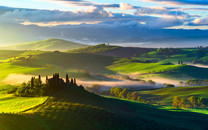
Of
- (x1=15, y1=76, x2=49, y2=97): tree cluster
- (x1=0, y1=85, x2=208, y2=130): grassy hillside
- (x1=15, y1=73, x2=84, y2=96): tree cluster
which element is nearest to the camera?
(x1=0, y1=85, x2=208, y2=130): grassy hillside

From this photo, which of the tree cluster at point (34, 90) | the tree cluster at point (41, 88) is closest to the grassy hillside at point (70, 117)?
the tree cluster at point (41, 88)

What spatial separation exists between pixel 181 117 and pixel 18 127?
8494 centimetres

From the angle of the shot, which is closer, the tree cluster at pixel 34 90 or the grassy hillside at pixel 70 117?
the grassy hillside at pixel 70 117

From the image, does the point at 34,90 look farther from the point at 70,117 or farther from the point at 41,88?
the point at 70,117

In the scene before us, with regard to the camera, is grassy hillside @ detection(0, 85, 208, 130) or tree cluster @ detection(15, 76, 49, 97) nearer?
grassy hillside @ detection(0, 85, 208, 130)

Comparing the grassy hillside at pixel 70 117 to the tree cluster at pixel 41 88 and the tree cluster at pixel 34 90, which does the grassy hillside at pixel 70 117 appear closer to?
the tree cluster at pixel 41 88

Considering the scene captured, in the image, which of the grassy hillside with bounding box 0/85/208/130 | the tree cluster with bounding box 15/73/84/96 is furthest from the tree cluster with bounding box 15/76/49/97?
the grassy hillside with bounding box 0/85/208/130

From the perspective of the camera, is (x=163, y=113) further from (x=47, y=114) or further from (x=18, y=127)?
(x=18, y=127)

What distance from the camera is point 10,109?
86.6 m

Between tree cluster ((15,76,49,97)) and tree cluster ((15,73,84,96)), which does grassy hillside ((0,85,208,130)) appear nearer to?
tree cluster ((15,73,84,96))

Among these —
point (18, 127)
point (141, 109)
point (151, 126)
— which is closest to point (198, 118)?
point (141, 109)

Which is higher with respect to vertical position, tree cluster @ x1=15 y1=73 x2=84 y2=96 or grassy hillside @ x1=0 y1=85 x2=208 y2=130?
tree cluster @ x1=15 y1=73 x2=84 y2=96

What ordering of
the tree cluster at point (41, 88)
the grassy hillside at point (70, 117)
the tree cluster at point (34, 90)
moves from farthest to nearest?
the tree cluster at point (41, 88), the tree cluster at point (34, 90), the grassy hillside at point (70, 117)

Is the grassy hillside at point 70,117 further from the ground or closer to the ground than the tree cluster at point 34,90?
closer to the ground
